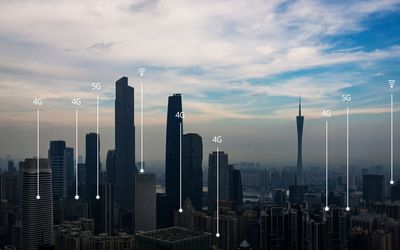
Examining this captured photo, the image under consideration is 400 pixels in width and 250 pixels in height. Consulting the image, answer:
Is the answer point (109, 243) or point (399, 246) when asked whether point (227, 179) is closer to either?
point (109, 243)

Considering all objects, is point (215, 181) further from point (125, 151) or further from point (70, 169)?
point (70, 169)

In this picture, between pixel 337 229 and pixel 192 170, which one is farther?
pixel 192 170

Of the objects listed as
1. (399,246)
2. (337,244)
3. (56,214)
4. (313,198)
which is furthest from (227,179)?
(56,214)

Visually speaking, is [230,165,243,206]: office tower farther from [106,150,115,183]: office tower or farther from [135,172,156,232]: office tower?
[106,150,115,183]: office tower

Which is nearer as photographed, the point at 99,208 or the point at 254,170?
the point at 254,170

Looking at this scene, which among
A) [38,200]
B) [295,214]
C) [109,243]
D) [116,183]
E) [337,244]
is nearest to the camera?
[337,244]

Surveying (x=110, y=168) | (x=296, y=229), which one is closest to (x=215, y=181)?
(x=296, y=229)
